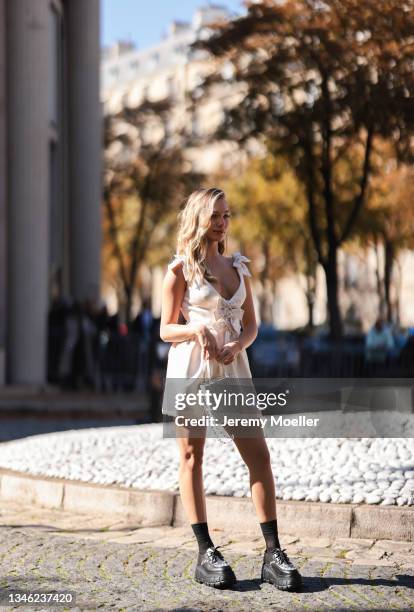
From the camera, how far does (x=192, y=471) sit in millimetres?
5434

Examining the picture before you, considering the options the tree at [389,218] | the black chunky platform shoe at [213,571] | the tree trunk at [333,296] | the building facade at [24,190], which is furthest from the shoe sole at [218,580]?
the tree at [389,218]

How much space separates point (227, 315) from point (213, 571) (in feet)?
3.84

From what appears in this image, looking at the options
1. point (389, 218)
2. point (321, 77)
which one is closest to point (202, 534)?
point (321, 77)

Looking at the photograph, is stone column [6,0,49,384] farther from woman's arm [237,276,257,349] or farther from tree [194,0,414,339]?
woman's arm [237,276,257,349]

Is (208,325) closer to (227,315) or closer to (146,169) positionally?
(227,315)

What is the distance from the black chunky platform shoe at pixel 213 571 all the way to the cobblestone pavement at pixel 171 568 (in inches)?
1.7

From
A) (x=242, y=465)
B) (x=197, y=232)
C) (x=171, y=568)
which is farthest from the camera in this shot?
(x=242, y=465)

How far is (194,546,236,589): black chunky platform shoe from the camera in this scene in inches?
213

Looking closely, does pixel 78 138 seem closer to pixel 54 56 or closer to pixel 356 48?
pixel 54 56

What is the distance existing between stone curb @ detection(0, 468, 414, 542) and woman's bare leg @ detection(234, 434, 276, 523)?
55.6 inches

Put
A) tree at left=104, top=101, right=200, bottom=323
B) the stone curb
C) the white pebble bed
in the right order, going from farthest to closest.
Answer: tree at left=104, top=101, right=200, bottom=323
the white pebble bed
the stone curb

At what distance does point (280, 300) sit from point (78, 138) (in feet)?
139

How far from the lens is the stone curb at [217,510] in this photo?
21.9 ft

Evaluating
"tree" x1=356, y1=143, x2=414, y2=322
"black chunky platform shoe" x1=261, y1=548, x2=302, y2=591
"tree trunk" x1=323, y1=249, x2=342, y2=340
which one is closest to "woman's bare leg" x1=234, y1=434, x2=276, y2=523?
"black chunky platform shoe" x1=261, y1=548, x2=302, y2=591
